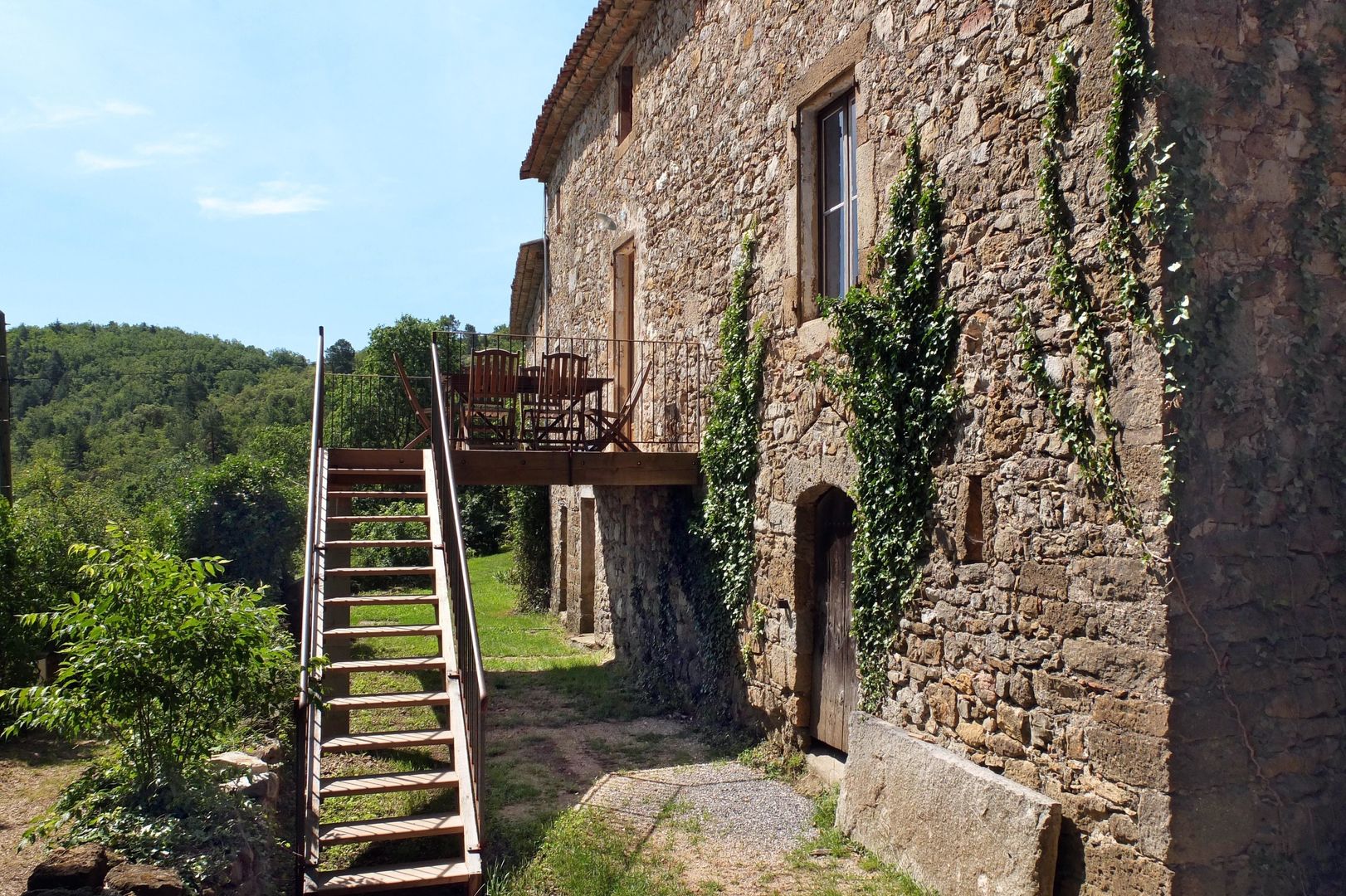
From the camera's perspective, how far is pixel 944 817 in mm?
4719

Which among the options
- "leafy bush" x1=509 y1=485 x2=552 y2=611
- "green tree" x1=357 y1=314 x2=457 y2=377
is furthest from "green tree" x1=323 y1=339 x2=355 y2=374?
"leafy bush" x1=509 y1=485 x2=552 y2=611

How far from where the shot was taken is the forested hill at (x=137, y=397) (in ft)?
136

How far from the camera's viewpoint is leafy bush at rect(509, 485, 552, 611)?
51.0ft

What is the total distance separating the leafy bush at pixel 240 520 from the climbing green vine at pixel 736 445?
4790mm

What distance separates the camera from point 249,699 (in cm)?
445

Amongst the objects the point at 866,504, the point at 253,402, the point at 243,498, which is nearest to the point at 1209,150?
the point at 866,504

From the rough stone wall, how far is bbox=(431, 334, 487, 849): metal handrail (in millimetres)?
3026

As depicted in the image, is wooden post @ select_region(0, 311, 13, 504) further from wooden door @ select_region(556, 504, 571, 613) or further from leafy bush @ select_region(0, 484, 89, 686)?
wooden door @ select_region(556, 504, 571, 613)

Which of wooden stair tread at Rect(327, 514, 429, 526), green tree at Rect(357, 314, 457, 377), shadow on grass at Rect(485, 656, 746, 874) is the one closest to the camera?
shadow on grass at Rect(485, 656, 746, 874)

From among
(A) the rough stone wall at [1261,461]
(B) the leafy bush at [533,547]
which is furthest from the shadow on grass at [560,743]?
(B) the leafy bush at [533,547]

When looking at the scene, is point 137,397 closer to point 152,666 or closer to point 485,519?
point 485,519

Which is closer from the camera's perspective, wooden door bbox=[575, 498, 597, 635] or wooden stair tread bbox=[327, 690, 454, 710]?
wooden stair tread bbox=[327, 690, 454, 710]

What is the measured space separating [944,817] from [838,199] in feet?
12.9

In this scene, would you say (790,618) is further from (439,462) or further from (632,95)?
(632,95)
